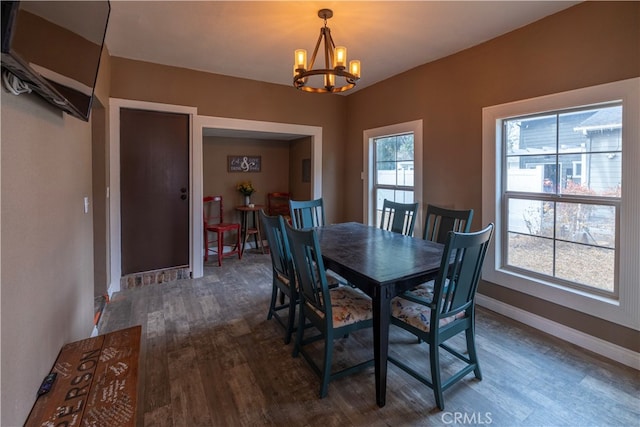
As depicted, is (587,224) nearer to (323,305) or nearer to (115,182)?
(323,305)

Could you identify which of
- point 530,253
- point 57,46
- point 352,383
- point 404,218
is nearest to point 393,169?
point 404,218

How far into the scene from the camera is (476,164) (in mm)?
3117

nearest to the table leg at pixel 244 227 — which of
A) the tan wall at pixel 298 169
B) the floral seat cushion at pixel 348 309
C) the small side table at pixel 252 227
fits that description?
the small side table at pixel 252 227

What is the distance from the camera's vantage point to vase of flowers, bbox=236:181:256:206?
17.1ft

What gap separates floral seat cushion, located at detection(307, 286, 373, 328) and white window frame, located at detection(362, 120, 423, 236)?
6.69ft

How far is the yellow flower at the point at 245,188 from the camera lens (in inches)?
205

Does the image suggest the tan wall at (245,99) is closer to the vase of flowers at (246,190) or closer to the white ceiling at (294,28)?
the white ceiling at (294,28)

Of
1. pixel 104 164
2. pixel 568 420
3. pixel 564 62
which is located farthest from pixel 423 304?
pixel 104 164

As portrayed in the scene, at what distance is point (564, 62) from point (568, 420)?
247cm

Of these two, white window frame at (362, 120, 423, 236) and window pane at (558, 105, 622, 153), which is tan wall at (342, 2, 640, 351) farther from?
window pane at (558, 105, 622, 153)

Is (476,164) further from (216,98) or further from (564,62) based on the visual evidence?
(216,98)

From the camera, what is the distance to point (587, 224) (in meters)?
2.39

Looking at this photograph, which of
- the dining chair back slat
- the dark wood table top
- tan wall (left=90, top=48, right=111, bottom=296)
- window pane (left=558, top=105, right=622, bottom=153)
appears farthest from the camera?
tan wall (left=90, top=48, right=111, bottom=296)

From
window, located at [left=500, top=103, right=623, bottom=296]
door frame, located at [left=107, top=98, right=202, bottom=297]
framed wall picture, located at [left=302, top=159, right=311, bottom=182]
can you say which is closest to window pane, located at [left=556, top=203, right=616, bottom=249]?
window, located at [left=500, top=103, right=623, bottom=296]
